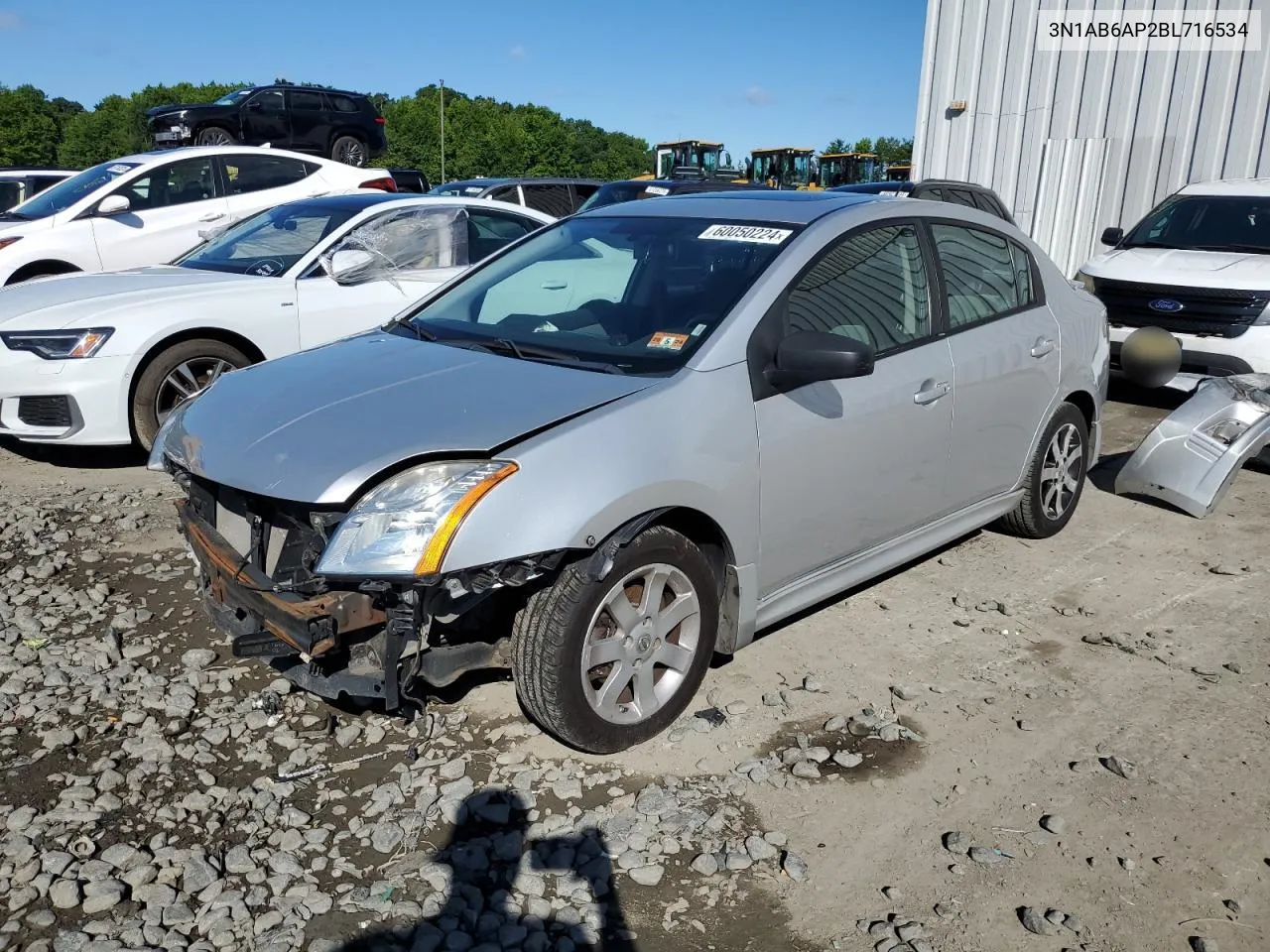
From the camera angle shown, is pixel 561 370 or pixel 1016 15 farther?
pixel 1016 15

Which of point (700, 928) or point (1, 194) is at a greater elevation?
point (1, 194)

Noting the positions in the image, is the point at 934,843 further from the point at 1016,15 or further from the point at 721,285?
the point at 1016,15

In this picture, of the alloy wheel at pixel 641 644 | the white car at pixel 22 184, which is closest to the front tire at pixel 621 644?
the alloy wheel at pixel 641 644

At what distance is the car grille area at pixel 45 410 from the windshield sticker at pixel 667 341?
3.95 meters

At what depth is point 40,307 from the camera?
588cm

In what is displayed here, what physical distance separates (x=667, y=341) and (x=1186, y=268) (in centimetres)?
645

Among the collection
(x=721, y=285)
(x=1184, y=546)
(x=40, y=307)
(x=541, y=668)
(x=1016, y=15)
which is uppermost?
(x=1016, y=15)

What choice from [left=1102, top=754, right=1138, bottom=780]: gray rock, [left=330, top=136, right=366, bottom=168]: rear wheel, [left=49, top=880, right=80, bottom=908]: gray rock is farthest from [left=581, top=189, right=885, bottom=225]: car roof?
[left=330, top=136, right=366, bottom=168]: rear wheel

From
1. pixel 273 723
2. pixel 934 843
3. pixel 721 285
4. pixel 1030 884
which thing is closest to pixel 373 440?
pixel 273 723

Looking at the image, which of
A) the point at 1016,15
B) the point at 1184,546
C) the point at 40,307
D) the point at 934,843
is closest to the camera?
the point at 934,843

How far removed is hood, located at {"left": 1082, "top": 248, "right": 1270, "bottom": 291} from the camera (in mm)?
7672

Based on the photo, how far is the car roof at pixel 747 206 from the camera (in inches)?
155

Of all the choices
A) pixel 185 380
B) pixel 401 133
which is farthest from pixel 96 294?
pixel 401 133

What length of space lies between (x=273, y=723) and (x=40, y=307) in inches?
149
